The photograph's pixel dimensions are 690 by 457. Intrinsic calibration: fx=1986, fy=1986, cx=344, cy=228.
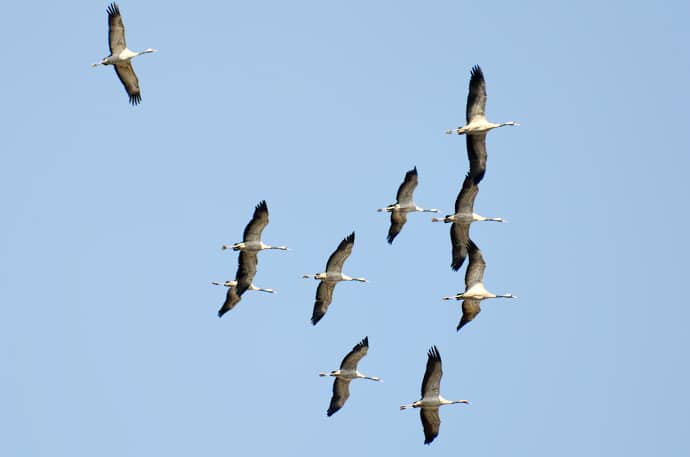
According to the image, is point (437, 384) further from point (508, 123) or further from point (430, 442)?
point (508, 123)

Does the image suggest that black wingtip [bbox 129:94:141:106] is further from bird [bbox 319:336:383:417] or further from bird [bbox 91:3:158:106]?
bird [bbox 319:336:383:417]

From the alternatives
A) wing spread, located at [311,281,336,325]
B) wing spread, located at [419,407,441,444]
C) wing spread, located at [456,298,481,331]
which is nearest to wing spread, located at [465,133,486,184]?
wing spread, located at [456,298,481,331]

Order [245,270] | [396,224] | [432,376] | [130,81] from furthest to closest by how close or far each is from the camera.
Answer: [396,224], [245,270], [130,81], [432,376]

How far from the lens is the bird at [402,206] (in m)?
65.7

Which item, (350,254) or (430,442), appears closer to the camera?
(430,442)

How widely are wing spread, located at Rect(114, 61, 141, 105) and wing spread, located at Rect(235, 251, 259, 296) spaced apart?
19.9 ft

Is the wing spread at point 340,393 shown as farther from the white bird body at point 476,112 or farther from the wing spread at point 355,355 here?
the white bird body at point 476,112

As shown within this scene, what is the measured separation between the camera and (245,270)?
64562mm

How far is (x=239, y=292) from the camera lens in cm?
6444

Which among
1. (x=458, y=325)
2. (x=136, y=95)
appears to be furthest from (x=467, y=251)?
(x=136, y=95)

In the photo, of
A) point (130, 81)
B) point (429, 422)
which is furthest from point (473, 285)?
point (130, 81)

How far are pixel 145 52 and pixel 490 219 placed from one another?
40.7 feet

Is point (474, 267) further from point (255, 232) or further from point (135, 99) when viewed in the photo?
point (135, 99)

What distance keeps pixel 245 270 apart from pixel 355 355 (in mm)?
4887
